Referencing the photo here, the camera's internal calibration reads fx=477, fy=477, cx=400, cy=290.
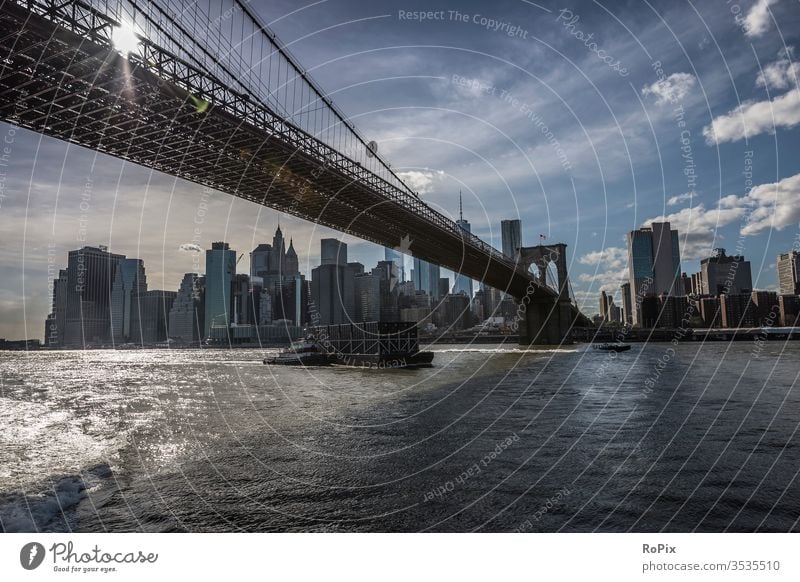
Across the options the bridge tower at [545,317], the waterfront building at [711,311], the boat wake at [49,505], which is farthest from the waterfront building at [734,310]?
the boat wake at [49,505]

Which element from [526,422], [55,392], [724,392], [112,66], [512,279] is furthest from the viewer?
[512,279]

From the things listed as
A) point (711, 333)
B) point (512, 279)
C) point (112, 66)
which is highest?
point (112, 66)

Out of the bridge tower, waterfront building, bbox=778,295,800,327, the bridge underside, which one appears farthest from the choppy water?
waterfront building, bbox=778,295,800,327

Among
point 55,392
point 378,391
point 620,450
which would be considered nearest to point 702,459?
point 620,450

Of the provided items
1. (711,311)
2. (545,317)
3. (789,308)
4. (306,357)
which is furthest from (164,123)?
(711,311)

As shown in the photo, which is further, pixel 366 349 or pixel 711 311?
pixel 711 311

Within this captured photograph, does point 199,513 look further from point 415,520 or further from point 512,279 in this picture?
point 512,279

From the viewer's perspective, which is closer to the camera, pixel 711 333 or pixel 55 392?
pixel 55 392

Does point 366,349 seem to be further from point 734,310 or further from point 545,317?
point 734,310

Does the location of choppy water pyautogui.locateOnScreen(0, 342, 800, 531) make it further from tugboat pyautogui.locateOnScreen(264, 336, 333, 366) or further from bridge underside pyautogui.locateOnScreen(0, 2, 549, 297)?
tugboat pyautogui.locateOnScreen(264, 336, 333, 366)

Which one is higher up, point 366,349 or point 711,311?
point 711,311
